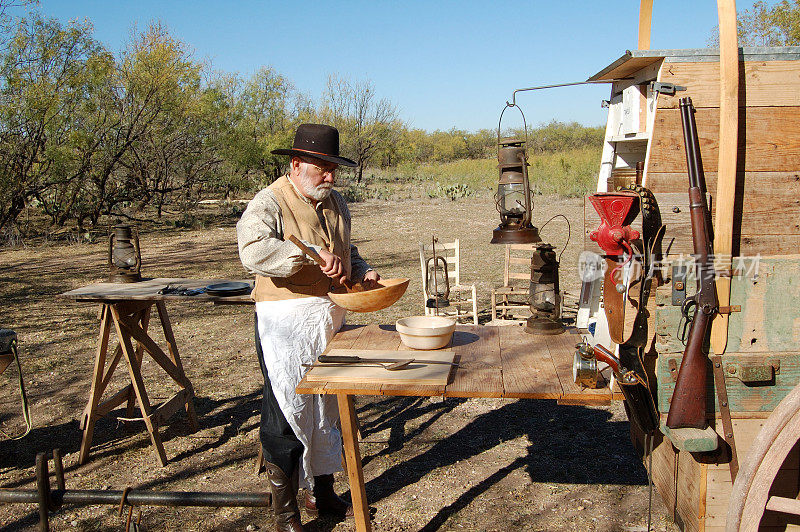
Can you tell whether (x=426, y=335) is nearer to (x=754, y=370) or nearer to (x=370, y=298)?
(x=370, y=298)

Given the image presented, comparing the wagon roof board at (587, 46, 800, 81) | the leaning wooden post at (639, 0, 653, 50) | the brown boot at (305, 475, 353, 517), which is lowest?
the brown boot at (305, 475, 353, 517)

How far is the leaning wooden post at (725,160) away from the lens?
7.48 ft

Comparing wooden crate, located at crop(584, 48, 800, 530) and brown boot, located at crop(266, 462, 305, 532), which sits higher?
wooden crate, located at crop(584, 48, 800, 530)

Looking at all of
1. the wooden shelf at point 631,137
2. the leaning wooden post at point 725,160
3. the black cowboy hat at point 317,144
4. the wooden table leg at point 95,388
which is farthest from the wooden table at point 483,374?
the wooden table leg at point 95,388

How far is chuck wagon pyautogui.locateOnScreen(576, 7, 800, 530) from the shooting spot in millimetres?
2375

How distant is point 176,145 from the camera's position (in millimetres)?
16984

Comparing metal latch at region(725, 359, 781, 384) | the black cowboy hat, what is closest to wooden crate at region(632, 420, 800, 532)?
metal latch at region(725, 359, 781, 384)

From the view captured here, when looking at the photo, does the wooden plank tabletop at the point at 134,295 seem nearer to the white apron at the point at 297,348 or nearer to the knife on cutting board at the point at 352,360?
the white apron at the point at 297,348

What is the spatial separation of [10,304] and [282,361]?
6909 mm

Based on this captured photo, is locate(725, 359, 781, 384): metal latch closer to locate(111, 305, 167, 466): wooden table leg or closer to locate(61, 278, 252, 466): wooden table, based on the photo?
locate(61, 278, 252, 466): wooden table

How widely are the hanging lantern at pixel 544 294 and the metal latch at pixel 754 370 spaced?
74cm

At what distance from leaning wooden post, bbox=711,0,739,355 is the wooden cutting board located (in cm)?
103

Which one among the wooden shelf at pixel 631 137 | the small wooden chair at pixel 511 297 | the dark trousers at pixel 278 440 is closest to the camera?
the wooden shelf at pixel 631 137

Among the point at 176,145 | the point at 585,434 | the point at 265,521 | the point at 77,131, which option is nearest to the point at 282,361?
the point at 265,521
